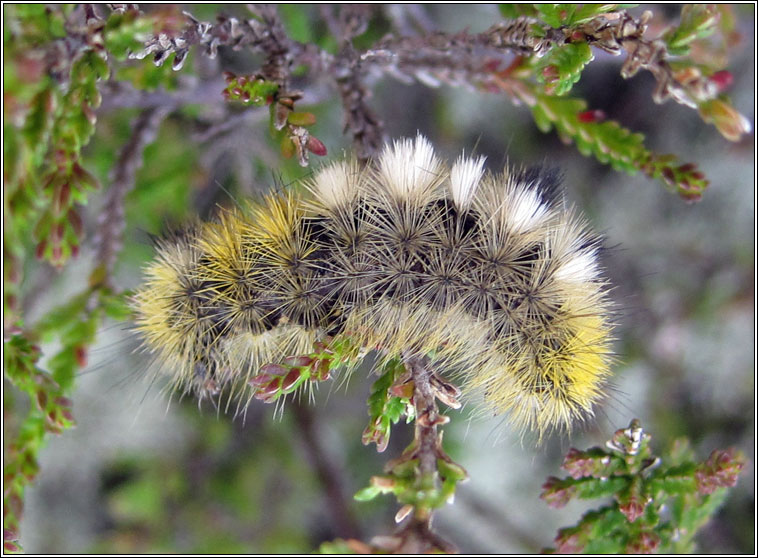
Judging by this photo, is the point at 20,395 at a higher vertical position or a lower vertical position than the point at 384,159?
lower

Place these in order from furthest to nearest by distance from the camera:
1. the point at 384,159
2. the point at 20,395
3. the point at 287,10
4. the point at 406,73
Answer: the point at 20,395, the point at 287,10, the point at 406,73, the point at 384,159

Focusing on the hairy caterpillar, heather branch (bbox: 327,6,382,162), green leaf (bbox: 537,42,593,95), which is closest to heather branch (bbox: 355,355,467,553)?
the hairy caterpillar

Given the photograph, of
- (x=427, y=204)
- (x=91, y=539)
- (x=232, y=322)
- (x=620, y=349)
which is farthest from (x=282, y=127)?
(x=91, y=539)

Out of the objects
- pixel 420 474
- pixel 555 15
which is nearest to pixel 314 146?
pixel 555 15

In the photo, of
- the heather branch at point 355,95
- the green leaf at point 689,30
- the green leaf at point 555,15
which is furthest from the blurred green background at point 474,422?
the green leaf at point 689,30

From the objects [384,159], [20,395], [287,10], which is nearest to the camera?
[384,159]

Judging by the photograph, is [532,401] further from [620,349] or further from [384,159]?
[620,349]

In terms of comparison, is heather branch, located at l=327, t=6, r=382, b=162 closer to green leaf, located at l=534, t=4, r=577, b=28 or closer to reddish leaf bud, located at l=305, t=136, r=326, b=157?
reddish leaf bud, located at l=305, t=136, r=326, b=157
